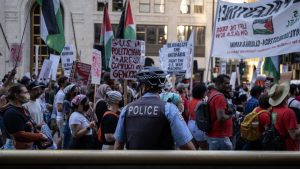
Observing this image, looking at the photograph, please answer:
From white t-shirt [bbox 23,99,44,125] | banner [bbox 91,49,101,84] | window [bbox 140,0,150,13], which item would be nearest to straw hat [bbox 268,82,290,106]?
white t-shirt [bbox 23,99,44,125]

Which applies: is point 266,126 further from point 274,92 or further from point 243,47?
point 243,47

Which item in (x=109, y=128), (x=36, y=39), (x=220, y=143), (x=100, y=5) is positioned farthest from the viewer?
(x=36, y=39)

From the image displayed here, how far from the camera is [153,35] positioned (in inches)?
1822

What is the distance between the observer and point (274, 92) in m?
6.69

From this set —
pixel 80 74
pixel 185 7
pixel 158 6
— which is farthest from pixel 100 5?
pixel 80 74

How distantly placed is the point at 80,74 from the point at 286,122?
7885mm

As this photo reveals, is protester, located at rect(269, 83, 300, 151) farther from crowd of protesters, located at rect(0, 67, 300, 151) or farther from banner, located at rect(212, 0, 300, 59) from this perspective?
banner, located at rect(212, 0, 300, 59)

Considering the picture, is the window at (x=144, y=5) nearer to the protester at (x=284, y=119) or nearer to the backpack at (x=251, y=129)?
the backpack at (x=251, y=129)

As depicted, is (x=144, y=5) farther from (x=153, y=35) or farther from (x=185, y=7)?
(x=185, y=7)

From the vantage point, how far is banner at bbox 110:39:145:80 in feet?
28.6

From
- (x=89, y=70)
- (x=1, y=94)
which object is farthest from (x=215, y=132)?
(x=89, y=70)

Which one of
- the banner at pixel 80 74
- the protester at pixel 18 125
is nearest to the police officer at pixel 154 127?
the protester at pixel 18 125

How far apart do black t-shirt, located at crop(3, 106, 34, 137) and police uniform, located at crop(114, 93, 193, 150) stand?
194cm

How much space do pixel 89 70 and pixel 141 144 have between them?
939 cm
